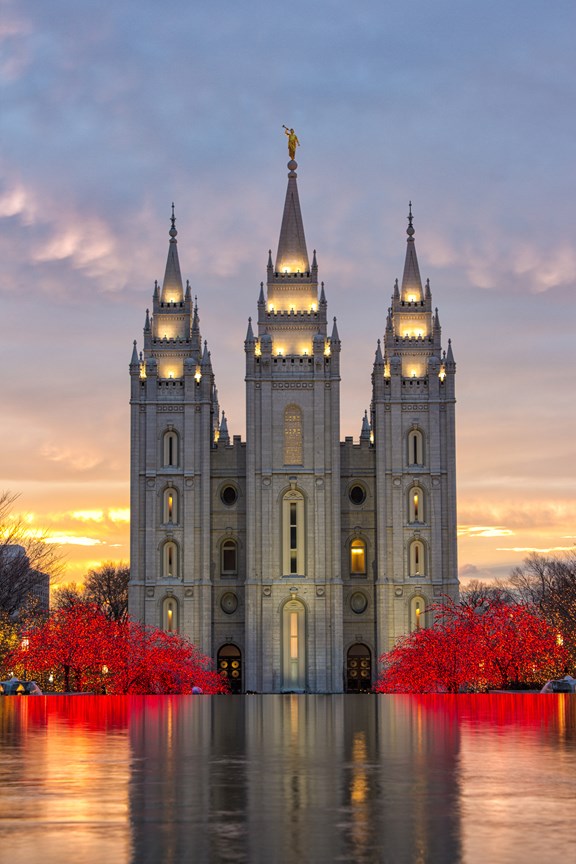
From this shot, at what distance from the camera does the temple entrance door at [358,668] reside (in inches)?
3292

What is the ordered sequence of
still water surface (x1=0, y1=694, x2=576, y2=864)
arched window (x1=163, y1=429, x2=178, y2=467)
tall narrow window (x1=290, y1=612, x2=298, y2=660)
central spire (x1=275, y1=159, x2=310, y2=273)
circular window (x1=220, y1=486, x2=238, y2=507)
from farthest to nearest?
central spire (x1=275, y1=159, x2=310, y2=273) → circular window (x1=220, y1=486, x2=238, y2=507) → arched window (x1=163, y1=429, x2=178, y2=467) → tall narrow window (x1=290, y1=612, x2=298, y2=660) → still water surface (x1=0, y1=694, x2=576, y2=864)

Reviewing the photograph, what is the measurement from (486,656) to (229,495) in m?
35.9

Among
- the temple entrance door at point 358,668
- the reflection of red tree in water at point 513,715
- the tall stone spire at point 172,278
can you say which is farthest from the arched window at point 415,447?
the reflection of red tree in water at point 513,715

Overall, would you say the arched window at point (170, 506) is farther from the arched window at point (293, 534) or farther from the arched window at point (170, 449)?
the arched window at point (293, 534)

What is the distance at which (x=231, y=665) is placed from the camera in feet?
278

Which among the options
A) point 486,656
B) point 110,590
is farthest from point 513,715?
point 110,590

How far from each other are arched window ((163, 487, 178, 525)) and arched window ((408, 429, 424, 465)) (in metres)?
15.4

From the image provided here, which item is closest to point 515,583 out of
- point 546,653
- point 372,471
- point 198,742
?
point 372,471

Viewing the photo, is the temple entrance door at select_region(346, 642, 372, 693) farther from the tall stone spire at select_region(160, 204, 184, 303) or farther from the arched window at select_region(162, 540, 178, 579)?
the tall stone spire at select_region(160, 204, 184, 303)

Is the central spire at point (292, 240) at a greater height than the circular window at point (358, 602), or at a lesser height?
greater

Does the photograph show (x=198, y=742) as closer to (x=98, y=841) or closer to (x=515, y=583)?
(x=98, y=841)

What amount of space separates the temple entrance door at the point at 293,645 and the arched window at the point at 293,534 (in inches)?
86.6

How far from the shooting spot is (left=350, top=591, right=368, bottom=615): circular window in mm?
85500

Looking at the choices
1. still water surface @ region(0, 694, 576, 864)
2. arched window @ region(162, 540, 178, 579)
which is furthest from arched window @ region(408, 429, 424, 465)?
still water surface @ region(0, 694, 576, 864)
